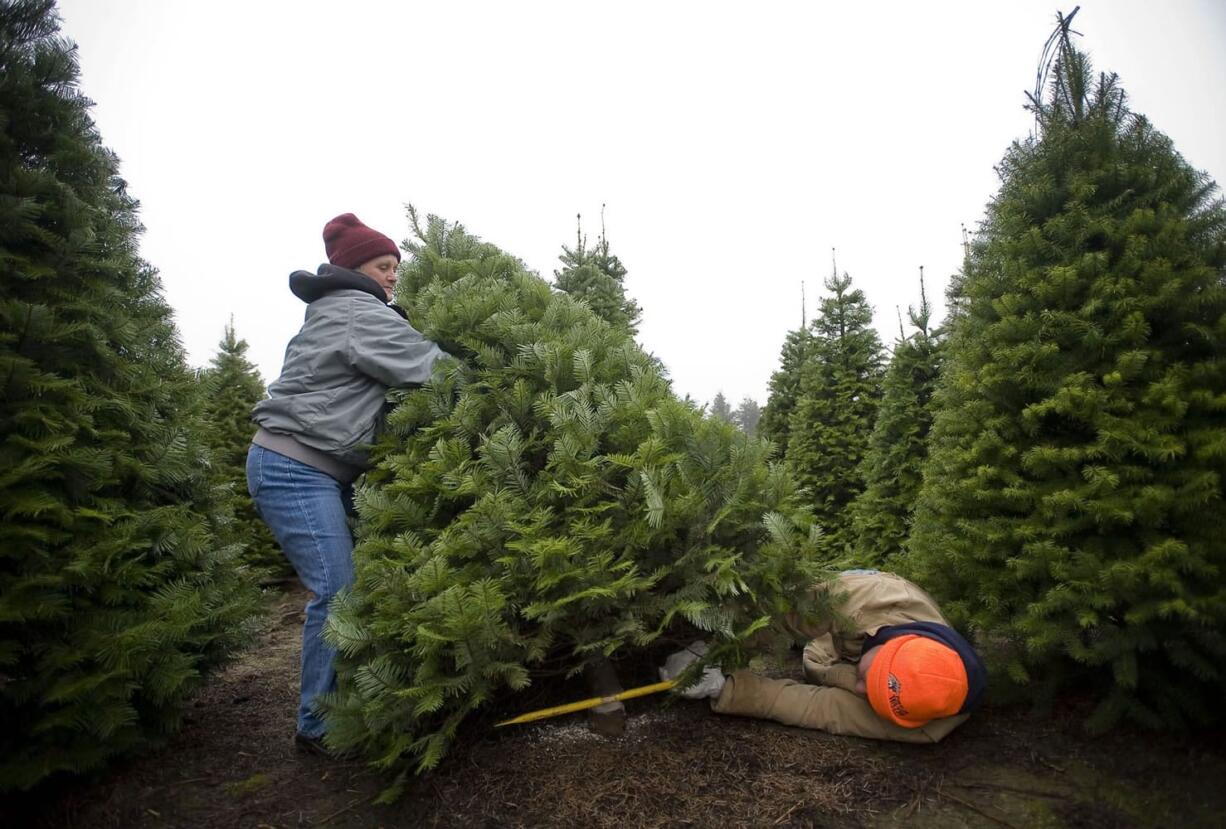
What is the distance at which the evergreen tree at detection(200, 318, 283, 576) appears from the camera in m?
8.81

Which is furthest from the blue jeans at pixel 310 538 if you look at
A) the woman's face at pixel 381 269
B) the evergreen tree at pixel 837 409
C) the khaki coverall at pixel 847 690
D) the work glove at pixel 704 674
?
the evergreen tree at pixel 837 409

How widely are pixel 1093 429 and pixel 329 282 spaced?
4.15 meters

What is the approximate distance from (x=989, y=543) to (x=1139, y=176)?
7.05 feet

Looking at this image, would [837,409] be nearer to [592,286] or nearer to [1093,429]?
[592,286]

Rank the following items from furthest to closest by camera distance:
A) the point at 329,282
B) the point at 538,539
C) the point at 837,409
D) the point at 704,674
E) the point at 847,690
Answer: the point at 837,409, the point at 329,282, the point at 847,690, the point at 704,674, the point at 538,539

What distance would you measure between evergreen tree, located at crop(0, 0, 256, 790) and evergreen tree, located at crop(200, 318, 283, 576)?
16.9ft

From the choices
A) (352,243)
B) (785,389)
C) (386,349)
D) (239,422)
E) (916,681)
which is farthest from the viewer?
(785,389)

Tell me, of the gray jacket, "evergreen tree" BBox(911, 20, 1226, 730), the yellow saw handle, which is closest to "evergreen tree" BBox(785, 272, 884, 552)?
"evergreen tree" BBox(911, 20, 1226, 730)

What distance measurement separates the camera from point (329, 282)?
3.58 meters

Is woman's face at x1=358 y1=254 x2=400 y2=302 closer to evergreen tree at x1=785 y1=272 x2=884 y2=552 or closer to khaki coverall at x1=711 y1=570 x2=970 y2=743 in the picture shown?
khaki coverall at x1=711 y1=570 x2=970 y2=743

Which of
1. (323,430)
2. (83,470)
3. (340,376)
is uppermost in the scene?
(340,376)

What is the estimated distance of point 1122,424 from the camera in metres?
2.88

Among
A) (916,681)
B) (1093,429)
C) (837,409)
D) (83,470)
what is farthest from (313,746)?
(837,409)

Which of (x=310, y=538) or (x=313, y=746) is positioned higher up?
(x=310, y=538)
